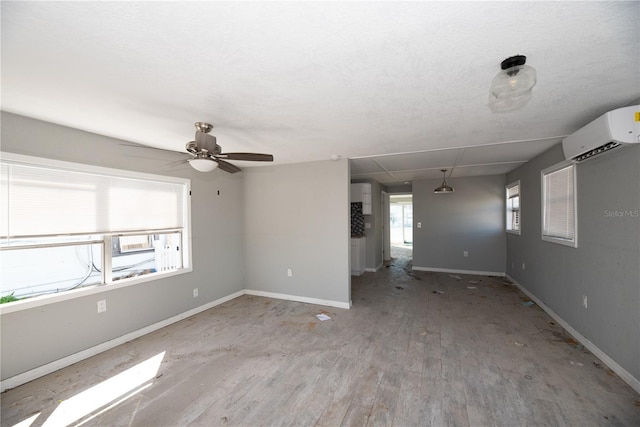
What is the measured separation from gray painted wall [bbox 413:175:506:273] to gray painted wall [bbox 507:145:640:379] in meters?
2.32

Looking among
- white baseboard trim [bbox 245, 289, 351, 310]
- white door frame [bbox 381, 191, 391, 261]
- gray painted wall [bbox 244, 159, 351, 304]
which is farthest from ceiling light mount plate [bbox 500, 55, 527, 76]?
white door frame [bbox 381, 191, 391, 261]

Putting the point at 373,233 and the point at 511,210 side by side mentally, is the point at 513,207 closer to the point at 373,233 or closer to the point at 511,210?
the point at 511,210

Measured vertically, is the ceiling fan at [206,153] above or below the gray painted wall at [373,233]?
above

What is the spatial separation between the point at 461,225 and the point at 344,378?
16.9ft

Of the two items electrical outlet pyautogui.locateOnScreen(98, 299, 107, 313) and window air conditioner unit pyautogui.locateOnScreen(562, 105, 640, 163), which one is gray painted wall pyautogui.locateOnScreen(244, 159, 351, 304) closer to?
electrical outlet pyautogui.locateOnScreen(98, 299, 107, 313)

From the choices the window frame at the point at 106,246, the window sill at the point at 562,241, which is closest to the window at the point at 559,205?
the window sill at the point at 562,241

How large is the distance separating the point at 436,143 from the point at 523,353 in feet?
8.20

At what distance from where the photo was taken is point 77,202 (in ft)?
8.54

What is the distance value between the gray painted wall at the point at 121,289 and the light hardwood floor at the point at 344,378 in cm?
26

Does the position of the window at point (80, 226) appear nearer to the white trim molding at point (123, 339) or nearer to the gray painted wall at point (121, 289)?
the gray painted wall at point (121, 289)

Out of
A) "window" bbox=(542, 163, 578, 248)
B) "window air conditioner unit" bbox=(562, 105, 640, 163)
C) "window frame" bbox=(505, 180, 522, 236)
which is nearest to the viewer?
"window air conditioner unit" bbox=(562, 105, 640, 163)

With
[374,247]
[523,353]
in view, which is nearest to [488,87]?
[523,353]

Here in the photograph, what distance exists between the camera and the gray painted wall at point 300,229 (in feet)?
13.2

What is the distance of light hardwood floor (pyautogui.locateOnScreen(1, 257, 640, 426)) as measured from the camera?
1.84m
